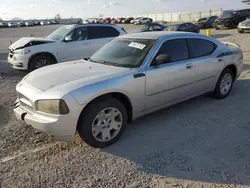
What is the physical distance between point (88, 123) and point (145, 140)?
96 cm

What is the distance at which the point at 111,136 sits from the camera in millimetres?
3578

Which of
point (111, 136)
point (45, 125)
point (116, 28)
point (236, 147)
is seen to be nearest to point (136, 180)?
point (111, 136)

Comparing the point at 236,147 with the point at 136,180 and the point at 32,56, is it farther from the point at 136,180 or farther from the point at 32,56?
the point at 32,56

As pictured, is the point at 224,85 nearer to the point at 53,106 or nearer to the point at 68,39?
the point at 53,106

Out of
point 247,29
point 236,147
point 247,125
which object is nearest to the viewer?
point 236,147

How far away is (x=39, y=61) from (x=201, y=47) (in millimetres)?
5542

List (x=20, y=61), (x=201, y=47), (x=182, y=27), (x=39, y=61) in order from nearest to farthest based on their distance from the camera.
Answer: (x=201, y=47), (x=20, y=61), (x=39, y=61), (x=182, y=27)

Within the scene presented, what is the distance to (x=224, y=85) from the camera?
5.42 meters

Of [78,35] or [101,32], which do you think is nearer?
[78,35]

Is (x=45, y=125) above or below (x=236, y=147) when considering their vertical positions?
above

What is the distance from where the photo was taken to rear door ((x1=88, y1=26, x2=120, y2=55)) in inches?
352

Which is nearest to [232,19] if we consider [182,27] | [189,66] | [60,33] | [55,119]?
[182,27]

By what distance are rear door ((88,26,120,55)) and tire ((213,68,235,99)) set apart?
496 centimetres

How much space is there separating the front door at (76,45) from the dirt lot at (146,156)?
437 cm
